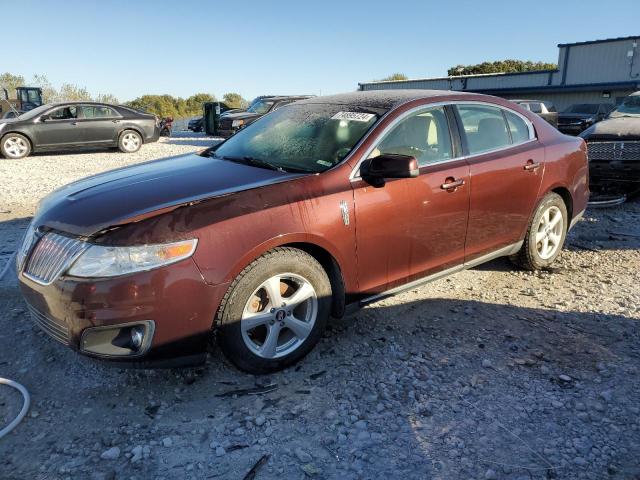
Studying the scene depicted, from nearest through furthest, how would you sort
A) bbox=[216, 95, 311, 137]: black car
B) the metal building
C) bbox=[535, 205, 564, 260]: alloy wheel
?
bbox=[535, 205, 564, 260]: alloy wheel → bbox=[216, 95, 311, 137]: black car → the metal building

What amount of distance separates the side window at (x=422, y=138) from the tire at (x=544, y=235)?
1314 millimetres

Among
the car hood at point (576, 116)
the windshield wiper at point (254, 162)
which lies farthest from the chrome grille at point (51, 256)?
the car hood at point (576, 116)

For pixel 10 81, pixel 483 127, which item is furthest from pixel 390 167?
pixel 10 81

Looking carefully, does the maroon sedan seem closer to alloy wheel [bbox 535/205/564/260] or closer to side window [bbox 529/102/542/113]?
alloy wheel [bbox 535/205/564/260]

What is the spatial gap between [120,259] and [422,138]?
7.45 ft

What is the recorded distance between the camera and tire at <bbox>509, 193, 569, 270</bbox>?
451 centimetres

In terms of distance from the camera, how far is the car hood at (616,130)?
7.49 meters

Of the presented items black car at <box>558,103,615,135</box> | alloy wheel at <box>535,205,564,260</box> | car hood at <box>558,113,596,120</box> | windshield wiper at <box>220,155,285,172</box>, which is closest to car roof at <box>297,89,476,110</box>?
windshield wiper at <box>220,155,285,172</box>

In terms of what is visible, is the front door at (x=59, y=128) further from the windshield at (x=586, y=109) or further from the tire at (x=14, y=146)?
the windshield at (x=586, y=109)

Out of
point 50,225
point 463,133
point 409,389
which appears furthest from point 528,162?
point 50,225

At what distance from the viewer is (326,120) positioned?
3730mm

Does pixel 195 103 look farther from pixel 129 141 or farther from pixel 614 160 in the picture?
pixel 614 160

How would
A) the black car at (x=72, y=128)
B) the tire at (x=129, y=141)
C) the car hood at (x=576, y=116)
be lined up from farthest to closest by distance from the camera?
the car hood at (x=576, y=116)
the tire at (x=129, y=141)
the black car at (x=72, y=128)

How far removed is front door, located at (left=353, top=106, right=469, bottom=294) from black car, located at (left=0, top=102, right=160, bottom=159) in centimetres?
1217
